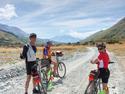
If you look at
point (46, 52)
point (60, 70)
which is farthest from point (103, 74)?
point (60, 70)

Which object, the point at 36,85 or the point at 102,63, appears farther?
the point at 36,85

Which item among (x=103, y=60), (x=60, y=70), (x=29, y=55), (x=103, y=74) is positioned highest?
(x=29, y=55)

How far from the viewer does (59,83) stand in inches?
687

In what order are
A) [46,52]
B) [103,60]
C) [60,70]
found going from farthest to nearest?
[60,70], [46,52], [103,60]

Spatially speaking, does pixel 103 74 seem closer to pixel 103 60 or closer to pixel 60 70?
pixel 103 60

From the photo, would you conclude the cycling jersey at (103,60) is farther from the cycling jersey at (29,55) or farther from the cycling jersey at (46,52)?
the cycling jersey at (46,52)

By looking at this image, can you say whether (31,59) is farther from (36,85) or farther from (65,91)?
(65,91)

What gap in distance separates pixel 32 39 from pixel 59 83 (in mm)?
5813

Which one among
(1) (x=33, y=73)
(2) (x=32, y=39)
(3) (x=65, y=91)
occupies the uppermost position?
(2) (x=32, y=39)

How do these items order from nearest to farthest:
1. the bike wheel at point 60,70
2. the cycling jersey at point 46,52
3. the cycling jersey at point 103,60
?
1. the cycling jersey at point 103,60
2. the cycling jersey at point 46,52
3. the bike wheel at point 60,70

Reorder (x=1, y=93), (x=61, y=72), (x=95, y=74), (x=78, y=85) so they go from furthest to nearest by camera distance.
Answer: (x=61, y=72), (x=78, y=85), (x=1, y=93), (x=95, y=74)

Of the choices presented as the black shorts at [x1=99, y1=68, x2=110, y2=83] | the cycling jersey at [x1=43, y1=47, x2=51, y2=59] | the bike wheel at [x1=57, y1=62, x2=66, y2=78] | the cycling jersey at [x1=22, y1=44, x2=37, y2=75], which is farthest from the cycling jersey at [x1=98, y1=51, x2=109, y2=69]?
the bike wheel at [x1=57, y1=62, x2=66, y2=78]

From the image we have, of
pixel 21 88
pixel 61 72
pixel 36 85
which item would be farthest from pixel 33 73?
pixel 61 72

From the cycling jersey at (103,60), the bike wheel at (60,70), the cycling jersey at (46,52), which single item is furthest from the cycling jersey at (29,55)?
the bike wheel at (60,70)
